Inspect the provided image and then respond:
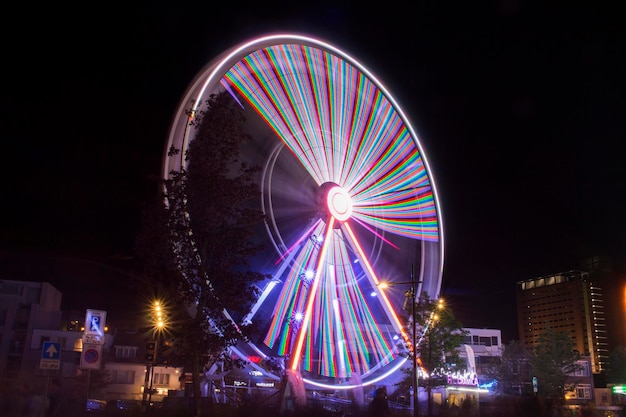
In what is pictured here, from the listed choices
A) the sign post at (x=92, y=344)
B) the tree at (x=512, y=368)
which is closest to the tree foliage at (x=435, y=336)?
the sign post at (x=92, y=344)

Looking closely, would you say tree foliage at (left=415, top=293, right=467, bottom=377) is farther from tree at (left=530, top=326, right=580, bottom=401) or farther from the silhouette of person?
tree at (left=530, top=326, right=580, bottom=401)

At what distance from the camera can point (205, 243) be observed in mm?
13984

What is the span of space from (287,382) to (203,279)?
777 cm

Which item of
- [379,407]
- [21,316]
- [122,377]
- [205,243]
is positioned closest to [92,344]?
[205,243]

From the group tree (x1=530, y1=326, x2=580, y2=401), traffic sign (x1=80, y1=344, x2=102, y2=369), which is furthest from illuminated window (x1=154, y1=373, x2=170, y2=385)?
traffic sign (x1=80, y1=344, x2=102, y2=369)

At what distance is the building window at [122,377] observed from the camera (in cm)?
4831

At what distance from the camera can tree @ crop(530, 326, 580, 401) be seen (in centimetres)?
5472

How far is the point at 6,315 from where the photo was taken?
48.6 m

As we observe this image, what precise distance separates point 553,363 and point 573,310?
9960 centimetres

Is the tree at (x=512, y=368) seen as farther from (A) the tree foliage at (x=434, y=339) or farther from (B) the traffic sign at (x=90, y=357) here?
(B) the traffic sign at (x=90, y=357)

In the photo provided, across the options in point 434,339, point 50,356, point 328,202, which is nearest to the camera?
point 50,356

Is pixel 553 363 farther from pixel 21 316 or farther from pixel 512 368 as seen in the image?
pixel 21 316

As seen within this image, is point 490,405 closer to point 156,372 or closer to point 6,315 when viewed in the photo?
point 156,372

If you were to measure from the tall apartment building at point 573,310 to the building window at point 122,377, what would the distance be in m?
110
